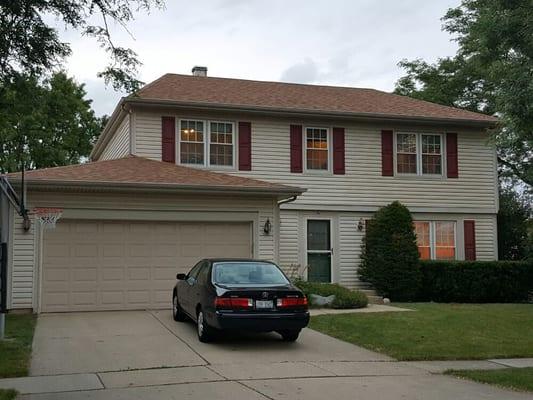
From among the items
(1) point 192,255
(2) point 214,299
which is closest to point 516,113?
(2) point 214,299

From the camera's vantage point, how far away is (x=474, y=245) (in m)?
21.5

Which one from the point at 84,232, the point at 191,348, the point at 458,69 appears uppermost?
the point at 458,69

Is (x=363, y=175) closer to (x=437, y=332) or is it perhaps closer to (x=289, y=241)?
(x=289, y=241)

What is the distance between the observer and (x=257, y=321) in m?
10.3

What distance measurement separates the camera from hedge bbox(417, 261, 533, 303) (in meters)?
19.7

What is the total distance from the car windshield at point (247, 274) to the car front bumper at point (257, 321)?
692 millimetres

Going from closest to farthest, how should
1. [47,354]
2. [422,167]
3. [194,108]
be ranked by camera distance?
[47,354] → [194,108] → [422,167]

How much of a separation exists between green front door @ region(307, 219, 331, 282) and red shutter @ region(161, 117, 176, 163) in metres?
4.76

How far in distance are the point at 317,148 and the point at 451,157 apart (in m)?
4.66

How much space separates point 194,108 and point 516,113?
32.2ft

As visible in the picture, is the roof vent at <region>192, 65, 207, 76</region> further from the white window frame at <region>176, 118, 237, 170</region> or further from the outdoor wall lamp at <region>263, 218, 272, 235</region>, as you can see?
the outdoor wall lamp at <region>263, 218, 272, 235</region>

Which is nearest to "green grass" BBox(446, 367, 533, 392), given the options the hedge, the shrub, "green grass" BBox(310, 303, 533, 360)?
"green grass" BBox(310, 303, 533, 360)

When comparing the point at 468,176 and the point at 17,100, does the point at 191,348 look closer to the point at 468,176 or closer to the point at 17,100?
the point at 17,100

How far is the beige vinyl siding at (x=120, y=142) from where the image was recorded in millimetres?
19438
